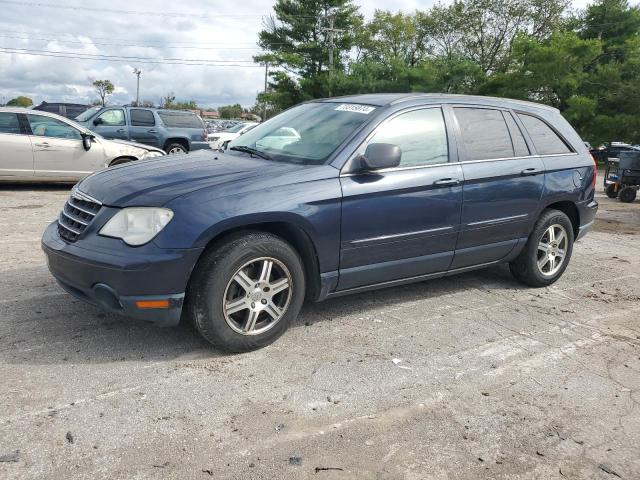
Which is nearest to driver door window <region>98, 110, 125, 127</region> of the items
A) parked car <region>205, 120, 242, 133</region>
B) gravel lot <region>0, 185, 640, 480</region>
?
gravel lot <region>0, 185, 640, 480</region>

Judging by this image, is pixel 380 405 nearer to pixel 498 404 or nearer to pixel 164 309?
pixel 498 404

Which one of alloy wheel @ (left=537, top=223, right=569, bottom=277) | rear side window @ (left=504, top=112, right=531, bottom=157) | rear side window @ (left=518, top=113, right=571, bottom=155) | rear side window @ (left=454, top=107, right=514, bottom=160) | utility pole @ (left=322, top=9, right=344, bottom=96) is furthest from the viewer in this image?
utility pole @ (left=322, top=9, right=344, bottom=96)

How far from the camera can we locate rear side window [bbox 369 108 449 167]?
13.5 ft

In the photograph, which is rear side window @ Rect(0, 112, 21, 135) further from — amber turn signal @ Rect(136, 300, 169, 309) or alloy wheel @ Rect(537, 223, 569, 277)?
alloy wheel @ Rect(537, 223, 569, 277)

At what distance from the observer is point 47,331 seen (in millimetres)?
3721

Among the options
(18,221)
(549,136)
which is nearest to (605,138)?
(549,136)

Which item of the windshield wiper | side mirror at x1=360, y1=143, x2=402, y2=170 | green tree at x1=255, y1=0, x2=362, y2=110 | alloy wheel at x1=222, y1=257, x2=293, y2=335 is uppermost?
green tree at x1=255, y1=0, x2=362, y2=110

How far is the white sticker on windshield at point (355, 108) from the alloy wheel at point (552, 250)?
2164 mm

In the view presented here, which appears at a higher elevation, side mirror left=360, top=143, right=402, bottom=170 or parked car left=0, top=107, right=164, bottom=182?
side mirror left=360, top=143, right=402, bottom=170

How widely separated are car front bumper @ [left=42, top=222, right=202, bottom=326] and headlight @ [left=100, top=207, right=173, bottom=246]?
6 cm

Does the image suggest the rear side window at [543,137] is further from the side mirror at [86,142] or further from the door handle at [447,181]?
the side mirror at [86,142]

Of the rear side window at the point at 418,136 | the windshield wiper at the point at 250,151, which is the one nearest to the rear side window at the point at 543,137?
the rear side window at the point at 418,136

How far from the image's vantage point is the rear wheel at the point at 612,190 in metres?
13.4

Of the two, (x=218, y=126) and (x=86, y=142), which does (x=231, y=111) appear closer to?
(x=218, y=126)
